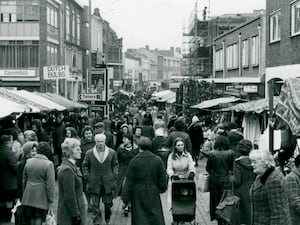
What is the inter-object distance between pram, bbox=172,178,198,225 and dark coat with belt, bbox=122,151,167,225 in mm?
1782

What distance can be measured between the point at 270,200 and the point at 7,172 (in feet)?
18.5

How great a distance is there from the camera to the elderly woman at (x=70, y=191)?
898cm

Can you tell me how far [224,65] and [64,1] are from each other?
57.0 feet

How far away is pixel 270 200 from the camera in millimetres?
7086

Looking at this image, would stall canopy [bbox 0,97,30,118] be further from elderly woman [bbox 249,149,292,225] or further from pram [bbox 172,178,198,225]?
elderly woman [bbox 249,149,292,225]

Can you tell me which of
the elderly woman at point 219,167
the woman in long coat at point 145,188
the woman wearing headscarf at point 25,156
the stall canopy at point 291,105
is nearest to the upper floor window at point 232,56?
the elderly woman at point 219,167

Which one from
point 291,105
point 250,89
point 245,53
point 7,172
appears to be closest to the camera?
point 291,105

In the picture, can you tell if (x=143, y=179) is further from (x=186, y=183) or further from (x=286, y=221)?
(x=286, y=221)

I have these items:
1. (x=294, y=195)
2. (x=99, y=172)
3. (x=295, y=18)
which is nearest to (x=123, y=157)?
(x=99, y=172)

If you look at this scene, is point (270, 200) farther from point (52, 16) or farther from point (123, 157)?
point (52, 16)

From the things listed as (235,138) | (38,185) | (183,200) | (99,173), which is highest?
(235,138)

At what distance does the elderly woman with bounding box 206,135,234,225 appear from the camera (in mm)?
11711

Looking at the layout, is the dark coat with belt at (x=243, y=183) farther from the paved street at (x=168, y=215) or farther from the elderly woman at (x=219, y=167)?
the paved street at (x=168, y=215)

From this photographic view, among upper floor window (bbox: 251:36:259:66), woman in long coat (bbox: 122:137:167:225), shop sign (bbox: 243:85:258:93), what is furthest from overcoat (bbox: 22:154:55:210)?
upper floor window (bbox: 251:36:259:66)
